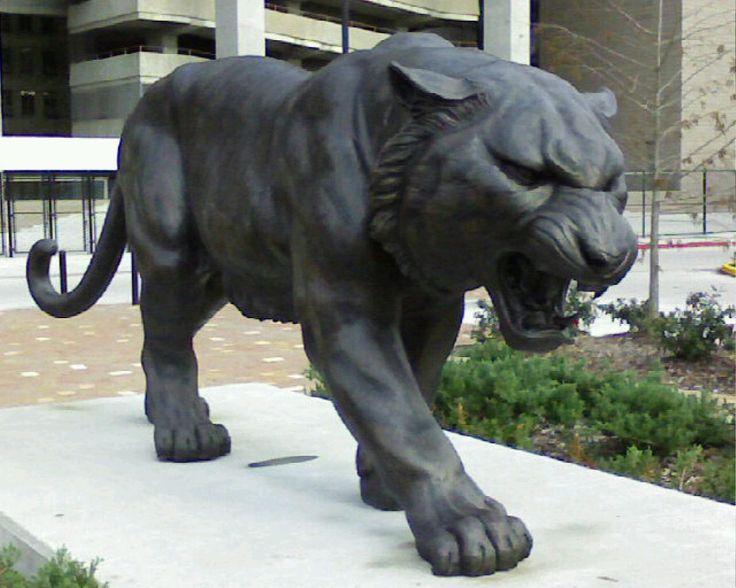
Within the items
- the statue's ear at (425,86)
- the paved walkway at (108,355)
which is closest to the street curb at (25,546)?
the statue's ear at (425,86)

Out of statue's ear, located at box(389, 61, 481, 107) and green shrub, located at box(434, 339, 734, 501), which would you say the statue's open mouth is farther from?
green shrub, located at box(434, 339, 734, 501)

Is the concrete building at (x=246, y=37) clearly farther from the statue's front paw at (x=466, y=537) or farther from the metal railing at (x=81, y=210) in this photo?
the statue's front paw at (x=466, y=537)

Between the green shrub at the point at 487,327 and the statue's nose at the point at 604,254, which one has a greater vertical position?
the statue's nose at the point at 604,254

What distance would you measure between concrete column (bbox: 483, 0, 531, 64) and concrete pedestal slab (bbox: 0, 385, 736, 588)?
33.6 m

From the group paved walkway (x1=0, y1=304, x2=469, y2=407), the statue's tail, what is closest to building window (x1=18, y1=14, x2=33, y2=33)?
paved walkway (x1=0, y1=304, x2=469, y2=407)

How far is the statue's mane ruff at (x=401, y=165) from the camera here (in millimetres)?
2941

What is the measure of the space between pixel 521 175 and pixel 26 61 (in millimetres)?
49866

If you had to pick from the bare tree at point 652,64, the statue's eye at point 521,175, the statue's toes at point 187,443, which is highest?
the bare tree at point 652,64

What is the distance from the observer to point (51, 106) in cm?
5041

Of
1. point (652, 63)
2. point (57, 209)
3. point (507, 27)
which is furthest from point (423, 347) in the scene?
point (507, 27)

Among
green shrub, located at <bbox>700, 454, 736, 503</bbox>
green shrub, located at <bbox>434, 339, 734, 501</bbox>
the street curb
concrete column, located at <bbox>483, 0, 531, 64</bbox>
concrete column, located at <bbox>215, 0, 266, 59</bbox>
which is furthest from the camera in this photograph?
concrete column, located at <bbox>483, 0, 531, 64</bbox>

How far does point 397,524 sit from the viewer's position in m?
3.57

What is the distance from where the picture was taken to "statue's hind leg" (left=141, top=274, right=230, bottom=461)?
4316mm

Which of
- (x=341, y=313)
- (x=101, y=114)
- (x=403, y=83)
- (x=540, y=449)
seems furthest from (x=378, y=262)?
(x=101, y=114)
